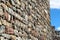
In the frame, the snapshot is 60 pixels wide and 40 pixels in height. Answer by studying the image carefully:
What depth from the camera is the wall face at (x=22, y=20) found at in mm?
3650

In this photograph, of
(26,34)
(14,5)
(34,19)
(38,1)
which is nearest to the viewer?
(14,5)

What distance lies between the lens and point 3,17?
3588mm

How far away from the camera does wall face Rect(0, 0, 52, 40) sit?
3.65 meters

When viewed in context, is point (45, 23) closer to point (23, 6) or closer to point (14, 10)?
point (23, 6)

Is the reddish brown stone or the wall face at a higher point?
the wall face

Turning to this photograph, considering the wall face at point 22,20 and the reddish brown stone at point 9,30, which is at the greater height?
the wall face at point 22,20

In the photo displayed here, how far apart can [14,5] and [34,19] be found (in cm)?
124

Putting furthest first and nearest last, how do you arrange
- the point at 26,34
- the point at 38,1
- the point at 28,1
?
the point at 38,1 → the point at 28,1 → the point at 26,34

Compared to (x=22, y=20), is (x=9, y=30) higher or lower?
lower

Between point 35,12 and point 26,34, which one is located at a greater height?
point 35,12

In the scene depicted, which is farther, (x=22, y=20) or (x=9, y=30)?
(x=22, y=20)

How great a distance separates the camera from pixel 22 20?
Result: 14.3ft

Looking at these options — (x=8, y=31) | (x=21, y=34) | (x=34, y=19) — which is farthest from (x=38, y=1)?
(x=8, y=31)

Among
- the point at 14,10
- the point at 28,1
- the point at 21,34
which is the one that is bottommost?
the point at 21,34
